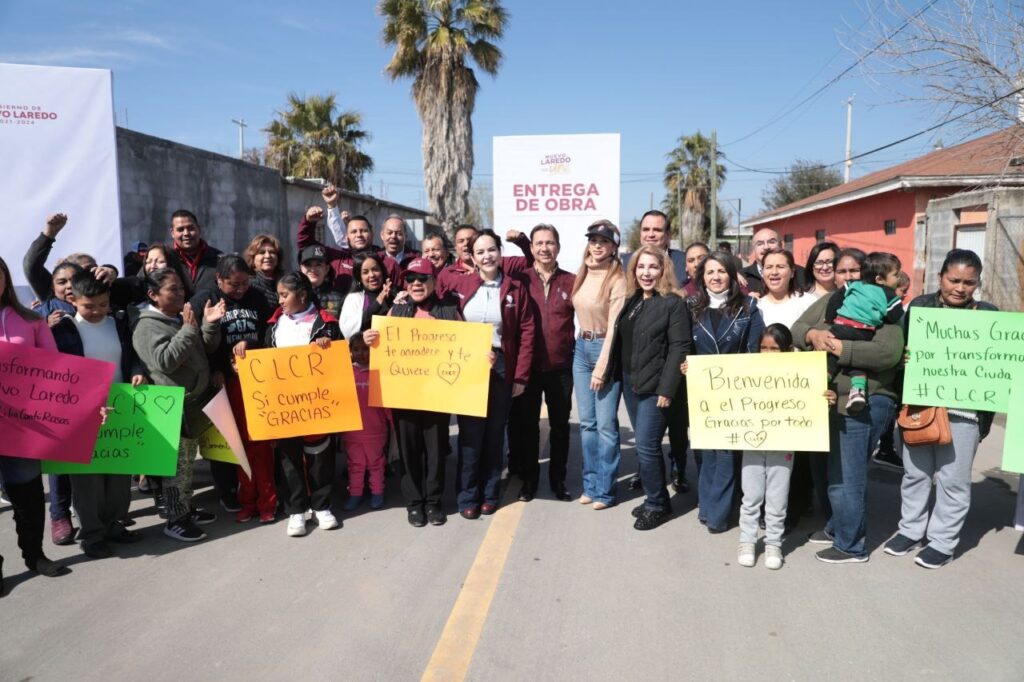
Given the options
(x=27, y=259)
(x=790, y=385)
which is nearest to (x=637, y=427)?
(x=790, y=385)

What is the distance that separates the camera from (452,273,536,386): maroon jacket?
15.0 ft

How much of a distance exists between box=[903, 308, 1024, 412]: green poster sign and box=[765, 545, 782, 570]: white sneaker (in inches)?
45.2

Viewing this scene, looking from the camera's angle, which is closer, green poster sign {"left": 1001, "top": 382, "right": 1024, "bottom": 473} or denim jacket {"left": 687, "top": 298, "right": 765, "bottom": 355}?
green poster sign {"left": 1001, "top": 382, "right": 1024, "bottom": 473}

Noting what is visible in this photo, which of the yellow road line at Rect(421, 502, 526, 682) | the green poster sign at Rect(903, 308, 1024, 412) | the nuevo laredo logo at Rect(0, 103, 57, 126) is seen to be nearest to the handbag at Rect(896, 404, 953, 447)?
the green poster sign at Rect(903, 308, 1024, 412)

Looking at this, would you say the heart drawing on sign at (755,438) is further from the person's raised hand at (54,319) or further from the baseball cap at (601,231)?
the person's raised hand at (54,319)

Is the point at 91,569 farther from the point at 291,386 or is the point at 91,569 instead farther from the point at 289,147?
the point at 289,147

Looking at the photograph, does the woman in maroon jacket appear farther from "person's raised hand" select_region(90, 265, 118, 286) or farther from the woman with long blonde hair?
"person's raised hand" select_region(90, 265, 118, 286)

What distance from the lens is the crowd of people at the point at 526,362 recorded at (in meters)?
3.80

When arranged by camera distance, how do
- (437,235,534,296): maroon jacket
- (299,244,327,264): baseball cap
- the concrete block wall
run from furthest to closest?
the concrete block wall < (299,244,327,264): baseball cap < (437,235,534,296): maroon jacket

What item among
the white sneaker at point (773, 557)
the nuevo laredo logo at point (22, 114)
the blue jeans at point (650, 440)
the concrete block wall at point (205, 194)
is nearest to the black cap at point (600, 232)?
the blue jeans at point (650, 440)

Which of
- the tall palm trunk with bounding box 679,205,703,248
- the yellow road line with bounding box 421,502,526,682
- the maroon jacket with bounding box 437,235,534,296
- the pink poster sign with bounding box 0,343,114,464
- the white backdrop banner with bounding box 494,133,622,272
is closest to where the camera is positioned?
the yellow road line with bounding box 421,502,526,682

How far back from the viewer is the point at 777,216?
27750mm

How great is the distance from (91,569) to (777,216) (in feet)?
92.5

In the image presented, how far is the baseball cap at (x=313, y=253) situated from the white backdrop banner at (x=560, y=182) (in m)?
2.25
